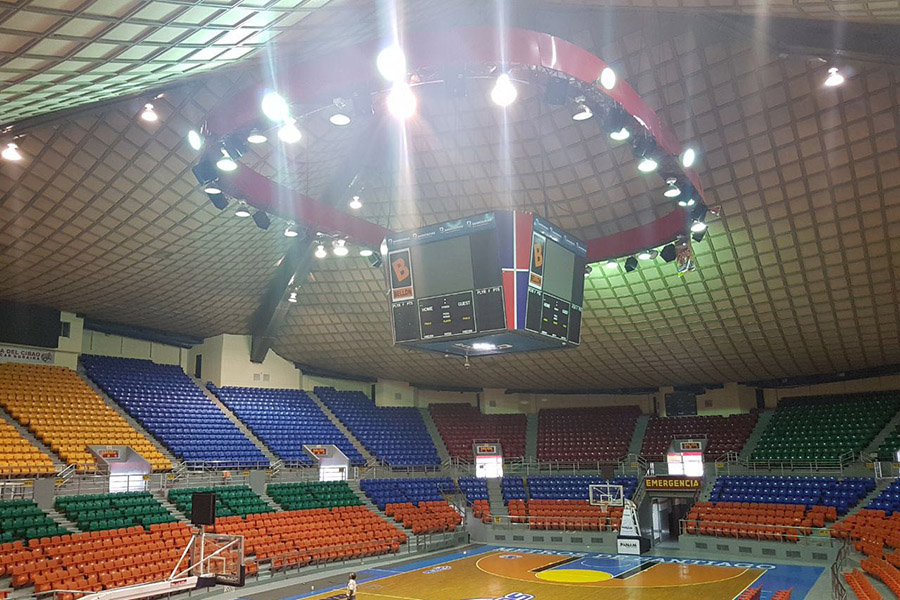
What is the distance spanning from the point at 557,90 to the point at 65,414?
22.4 metres

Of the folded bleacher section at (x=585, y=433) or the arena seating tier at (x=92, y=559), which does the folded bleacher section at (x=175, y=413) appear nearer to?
the arena seating tier at (x=92, y=559)

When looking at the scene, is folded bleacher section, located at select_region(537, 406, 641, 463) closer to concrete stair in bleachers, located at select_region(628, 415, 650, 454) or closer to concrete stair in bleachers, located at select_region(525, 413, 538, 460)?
concrete stair in bleachers, located at select_region(628, 415, 650, 454)

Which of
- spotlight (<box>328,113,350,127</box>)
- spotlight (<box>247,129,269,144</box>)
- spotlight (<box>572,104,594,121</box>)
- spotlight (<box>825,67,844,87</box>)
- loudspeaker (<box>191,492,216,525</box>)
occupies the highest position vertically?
spotlight (<box>825,67,844,87</box>)

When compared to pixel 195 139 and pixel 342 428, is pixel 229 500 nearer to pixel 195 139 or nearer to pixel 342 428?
pixel 342 428

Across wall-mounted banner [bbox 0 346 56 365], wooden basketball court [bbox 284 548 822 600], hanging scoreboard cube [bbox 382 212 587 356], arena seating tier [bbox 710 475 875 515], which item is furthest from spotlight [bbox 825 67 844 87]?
wall-mounted banner [bbox 0 346 56 365]

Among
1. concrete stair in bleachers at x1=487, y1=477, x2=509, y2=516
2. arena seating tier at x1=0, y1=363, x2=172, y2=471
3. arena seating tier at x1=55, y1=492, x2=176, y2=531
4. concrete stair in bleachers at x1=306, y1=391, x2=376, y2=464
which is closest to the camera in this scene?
arena seating tier at x1=55, y1=492, x2=176, y2=531

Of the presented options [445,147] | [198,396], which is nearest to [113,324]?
[198,396]

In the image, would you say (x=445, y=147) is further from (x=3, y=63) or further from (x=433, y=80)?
(x=3, y=63)

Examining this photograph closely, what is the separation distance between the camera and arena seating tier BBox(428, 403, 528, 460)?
37250mm

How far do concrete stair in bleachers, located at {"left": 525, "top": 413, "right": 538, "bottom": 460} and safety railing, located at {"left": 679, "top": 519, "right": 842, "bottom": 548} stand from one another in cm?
1117

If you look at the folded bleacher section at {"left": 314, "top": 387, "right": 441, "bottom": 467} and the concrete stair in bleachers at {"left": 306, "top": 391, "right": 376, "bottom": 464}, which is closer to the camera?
the concrete stair in bleachers at {"left": 306, "top": 391, "right": 376, "bottom": 464}

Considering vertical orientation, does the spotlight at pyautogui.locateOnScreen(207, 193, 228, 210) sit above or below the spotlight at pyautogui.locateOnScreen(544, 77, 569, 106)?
below

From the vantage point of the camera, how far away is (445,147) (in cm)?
2162

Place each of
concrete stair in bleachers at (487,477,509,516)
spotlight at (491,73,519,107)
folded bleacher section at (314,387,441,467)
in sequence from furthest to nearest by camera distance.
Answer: folded bleacher section at (314,387,441,467) < concrete stair in bleachers at (487,477,509,516) < spotlight at (491,73,519,107)
